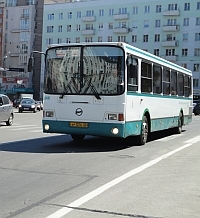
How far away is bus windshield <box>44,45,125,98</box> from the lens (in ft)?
41.4

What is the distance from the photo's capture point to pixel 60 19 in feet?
291

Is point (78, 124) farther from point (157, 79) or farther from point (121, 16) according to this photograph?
point (121, 16)

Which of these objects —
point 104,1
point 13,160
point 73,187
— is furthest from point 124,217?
point 104,1

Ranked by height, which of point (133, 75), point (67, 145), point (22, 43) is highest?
point (22, 43)

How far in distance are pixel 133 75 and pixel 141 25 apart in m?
68.4

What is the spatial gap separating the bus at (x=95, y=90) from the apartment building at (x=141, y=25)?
62711 millimetres

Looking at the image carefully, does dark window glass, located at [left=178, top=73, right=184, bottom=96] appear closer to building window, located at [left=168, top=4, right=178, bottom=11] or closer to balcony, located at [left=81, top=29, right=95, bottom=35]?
building window, located at [left=168, top=4, right=178, bottom=11]

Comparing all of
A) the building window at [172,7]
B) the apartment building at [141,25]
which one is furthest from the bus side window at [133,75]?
the building window at [172,7]

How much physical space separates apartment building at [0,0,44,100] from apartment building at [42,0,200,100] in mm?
8941

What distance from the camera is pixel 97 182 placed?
8273 millimetres

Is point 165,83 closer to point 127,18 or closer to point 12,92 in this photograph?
point 127,18

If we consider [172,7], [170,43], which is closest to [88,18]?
[172,7]

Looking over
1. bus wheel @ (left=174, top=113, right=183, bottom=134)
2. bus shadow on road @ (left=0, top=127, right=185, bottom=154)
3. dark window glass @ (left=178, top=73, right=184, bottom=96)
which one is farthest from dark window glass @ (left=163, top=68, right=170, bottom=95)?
bus wheel @ (left=174, top=113, right=183, bottom=134)

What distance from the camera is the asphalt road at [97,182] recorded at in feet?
20.8
